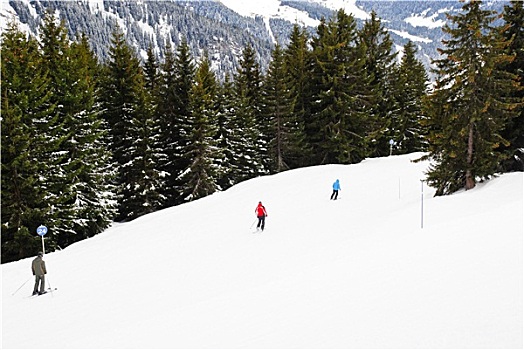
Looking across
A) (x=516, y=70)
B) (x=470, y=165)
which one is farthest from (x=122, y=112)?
(x=516, y=70)

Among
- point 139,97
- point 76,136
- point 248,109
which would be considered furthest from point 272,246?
point 248,109

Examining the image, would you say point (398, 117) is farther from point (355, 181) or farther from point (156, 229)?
point (156, 229)

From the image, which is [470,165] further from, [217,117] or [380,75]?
[380,75]

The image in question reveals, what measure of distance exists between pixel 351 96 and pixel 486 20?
2044 centimetres

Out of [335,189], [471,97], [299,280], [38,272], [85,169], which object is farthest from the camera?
[85,169]

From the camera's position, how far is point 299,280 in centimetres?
973

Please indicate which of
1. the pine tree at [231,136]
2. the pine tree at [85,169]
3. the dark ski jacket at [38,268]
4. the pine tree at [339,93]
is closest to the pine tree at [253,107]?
the pine tree at [231,136]

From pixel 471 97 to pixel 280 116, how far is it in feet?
74.9

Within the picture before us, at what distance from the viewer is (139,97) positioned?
30.8 metres

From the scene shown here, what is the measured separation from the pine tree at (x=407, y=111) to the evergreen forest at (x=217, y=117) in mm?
173

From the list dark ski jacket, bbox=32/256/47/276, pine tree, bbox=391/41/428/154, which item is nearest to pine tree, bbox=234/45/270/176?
pine tree, bbox=391/41/428/154

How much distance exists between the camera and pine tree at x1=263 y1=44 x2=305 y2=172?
3834cm

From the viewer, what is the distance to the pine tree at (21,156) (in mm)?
20208

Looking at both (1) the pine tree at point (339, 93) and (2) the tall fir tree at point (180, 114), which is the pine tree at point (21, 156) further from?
(1) the pine tree at point (339, 93)
